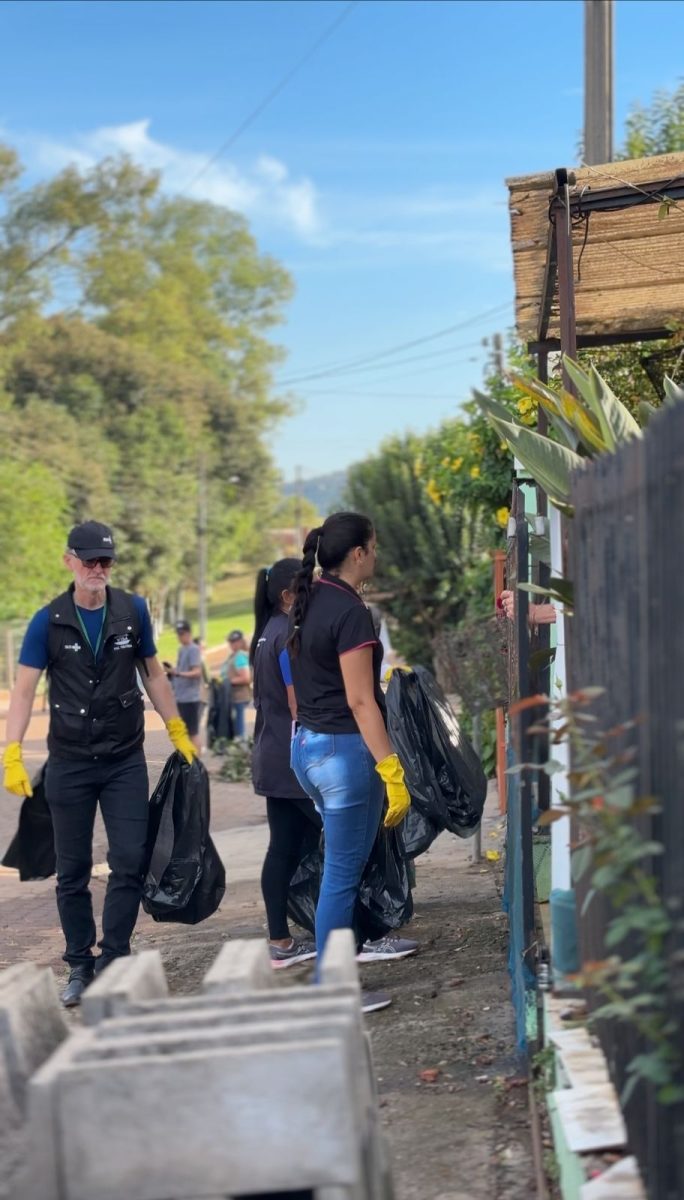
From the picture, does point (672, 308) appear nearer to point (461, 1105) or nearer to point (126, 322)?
point (461, 1105)

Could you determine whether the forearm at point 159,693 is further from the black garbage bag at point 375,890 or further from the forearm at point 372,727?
the forearm at point 372,727

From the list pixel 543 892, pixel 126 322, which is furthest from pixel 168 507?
pixel 543 892

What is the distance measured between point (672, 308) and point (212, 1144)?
476 cm

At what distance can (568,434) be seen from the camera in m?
4.23

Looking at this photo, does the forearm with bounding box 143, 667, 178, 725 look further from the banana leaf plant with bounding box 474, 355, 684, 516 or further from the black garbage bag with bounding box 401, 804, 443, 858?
the banana leaf plant with bounding box 474, 355, 684, 516

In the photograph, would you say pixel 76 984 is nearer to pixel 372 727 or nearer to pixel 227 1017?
pixel 372 727

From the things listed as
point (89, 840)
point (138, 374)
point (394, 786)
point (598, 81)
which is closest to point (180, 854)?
point (89, 840)

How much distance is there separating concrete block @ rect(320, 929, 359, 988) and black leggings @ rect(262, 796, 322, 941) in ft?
10.2

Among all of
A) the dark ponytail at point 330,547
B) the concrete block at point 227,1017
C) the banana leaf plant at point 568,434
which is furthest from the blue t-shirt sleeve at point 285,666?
the concrete block at point 227,1017

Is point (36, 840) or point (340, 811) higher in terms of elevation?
point (340, 811)

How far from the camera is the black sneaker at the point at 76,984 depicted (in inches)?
215

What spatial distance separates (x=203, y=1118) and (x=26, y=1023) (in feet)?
1.71

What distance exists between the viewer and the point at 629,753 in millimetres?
2570

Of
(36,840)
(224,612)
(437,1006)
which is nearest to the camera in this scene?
(437,1006)
